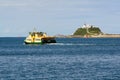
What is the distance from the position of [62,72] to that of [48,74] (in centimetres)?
308

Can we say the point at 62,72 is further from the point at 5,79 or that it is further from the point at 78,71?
the point at 5,79

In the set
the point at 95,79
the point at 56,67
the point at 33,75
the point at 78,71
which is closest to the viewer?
the point at 95,79

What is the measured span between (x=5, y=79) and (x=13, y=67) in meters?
16.4

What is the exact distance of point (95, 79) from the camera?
2400 inches

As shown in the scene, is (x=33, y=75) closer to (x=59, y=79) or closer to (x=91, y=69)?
(x=59, y=79)

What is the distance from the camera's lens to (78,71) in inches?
2783

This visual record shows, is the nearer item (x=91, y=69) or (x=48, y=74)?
(x=48, y=74)

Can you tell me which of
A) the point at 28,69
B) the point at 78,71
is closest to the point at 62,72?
the point at 78,71

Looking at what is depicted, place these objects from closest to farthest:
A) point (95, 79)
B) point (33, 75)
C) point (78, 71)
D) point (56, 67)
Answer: point (95, 79) → point (33, 75) → point (78, 71) → point (56, 67)

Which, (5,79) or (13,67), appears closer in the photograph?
(5,79)

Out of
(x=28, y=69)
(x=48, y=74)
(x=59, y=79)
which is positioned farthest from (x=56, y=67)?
(x=59, y=79)

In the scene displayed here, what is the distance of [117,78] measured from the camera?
2410 inches

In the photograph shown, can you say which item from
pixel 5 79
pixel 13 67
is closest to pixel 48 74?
pixel 5 79

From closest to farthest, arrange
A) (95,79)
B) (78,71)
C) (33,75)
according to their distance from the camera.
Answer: (95,79) < (33,75) < (78,71)
